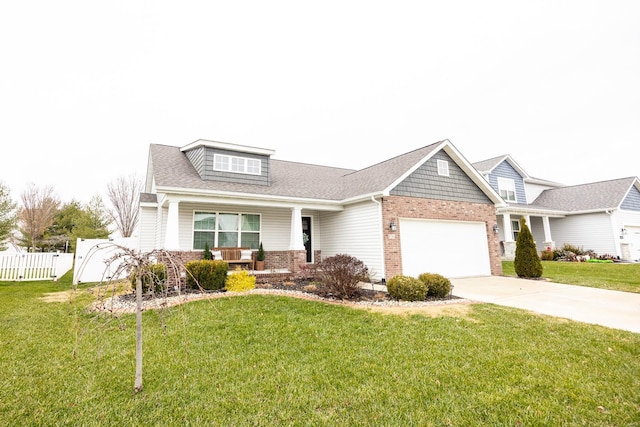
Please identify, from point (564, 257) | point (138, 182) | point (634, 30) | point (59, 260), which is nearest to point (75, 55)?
point (59, 260)

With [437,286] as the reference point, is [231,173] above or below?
above

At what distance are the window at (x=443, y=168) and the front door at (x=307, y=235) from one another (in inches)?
258

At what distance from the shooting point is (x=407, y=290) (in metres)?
7.82

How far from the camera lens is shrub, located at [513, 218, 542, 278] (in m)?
11.9

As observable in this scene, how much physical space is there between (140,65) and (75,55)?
2.35m

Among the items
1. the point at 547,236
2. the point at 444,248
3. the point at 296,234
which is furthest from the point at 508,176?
the point at 296,234

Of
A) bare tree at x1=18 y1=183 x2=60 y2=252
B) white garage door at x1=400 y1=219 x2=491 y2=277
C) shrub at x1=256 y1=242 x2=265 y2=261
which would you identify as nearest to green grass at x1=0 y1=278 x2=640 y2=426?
white garage door at x1=400 y1=219 x2=491 y2=277

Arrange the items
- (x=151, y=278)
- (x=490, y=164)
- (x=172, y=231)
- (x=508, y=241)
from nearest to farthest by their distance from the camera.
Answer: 1. (x=151, y=278)
2. (x=172, y=231)
3. (x=508, y=241)
4. (x=490, y=164)

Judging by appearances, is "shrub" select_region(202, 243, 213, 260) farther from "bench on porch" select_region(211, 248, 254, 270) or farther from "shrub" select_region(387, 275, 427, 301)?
"shrub" select_region(387, 275, 427, 301)

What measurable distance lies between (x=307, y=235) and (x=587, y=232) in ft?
62.2

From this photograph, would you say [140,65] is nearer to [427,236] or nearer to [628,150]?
[427,236]

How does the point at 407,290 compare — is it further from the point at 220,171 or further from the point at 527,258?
the point at 220,171

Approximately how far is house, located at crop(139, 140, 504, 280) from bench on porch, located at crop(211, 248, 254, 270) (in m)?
0.50

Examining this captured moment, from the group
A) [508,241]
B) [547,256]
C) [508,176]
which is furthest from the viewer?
[508,176]
